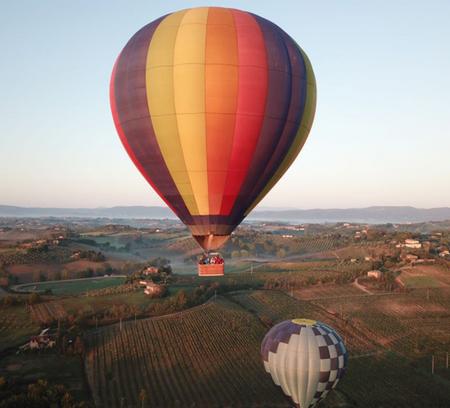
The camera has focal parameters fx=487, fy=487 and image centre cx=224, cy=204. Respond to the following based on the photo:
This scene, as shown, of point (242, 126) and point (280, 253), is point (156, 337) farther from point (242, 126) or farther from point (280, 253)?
point (280, 253)

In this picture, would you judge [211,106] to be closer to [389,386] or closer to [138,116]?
[138,116]

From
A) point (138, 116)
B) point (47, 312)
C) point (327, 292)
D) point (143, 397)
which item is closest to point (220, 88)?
point (138, 116)

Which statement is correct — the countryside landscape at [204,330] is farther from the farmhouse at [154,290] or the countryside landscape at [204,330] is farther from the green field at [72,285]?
the farmhouse at [154,290]

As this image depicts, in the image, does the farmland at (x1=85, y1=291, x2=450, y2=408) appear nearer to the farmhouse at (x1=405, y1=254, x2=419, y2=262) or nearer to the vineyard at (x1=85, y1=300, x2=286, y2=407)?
the vineyard at (x1=85, y1=300, x2=286, y2=407)

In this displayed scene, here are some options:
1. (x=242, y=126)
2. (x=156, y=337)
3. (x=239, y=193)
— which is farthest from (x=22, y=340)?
(x=242, y=126)

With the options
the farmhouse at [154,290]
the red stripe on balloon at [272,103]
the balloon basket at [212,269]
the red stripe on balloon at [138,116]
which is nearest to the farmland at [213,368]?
the farmhouse at [154,290]

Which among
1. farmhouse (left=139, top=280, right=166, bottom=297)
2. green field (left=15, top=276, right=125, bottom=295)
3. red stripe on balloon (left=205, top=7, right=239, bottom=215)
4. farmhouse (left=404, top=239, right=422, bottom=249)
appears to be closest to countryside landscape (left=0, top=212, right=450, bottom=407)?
green field (left=15, top=276, right=125, bottom=295)
